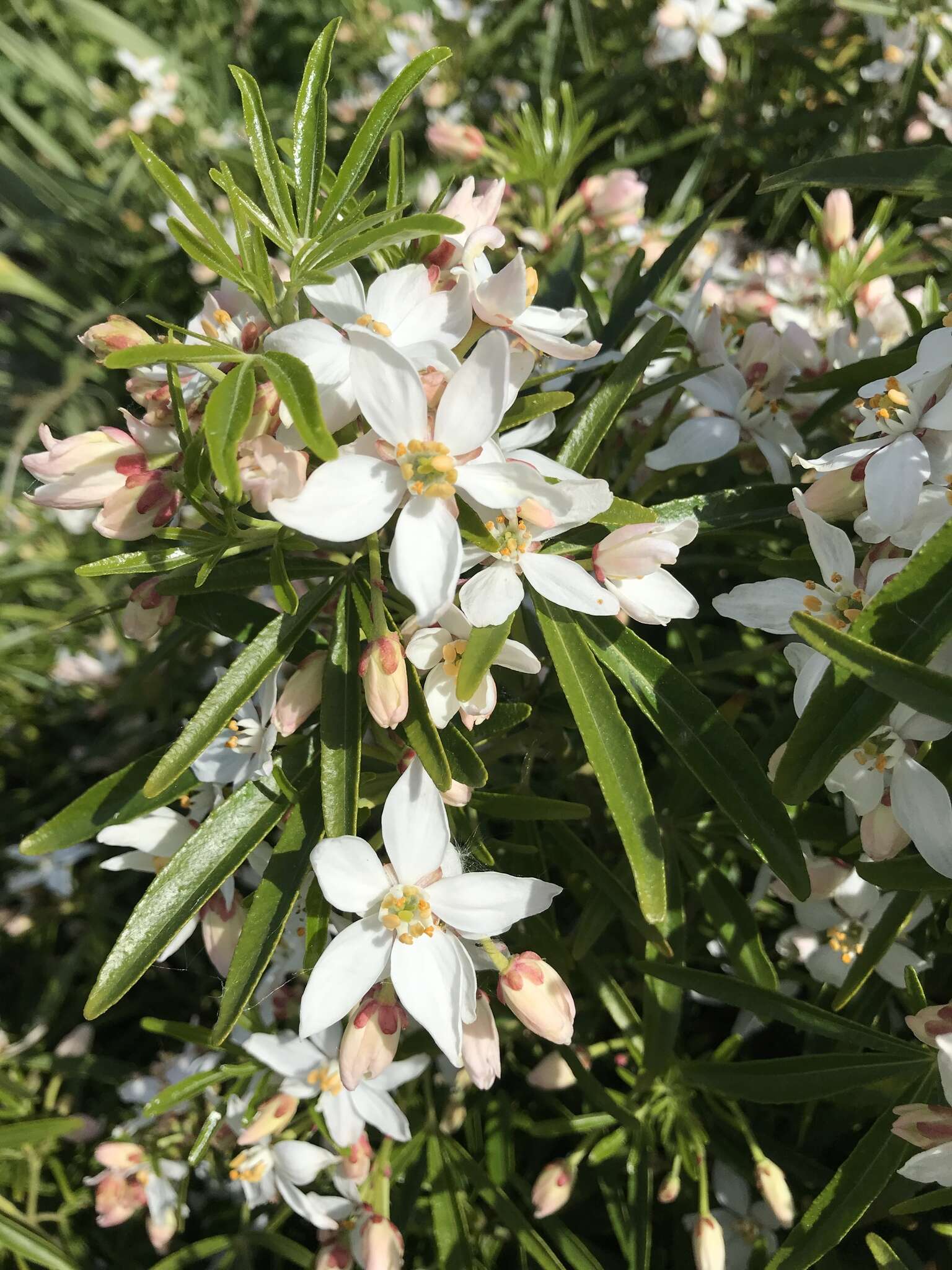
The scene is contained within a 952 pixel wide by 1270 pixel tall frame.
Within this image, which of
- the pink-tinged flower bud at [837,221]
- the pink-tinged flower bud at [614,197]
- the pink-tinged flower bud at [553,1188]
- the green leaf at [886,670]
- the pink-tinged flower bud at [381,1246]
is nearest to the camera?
the green leaf at [886,670]

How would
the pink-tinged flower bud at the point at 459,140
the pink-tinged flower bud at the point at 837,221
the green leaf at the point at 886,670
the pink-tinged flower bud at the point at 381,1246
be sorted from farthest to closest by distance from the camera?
the pink-tinged flower bud at the point at 459,140 → the pink-tinged flower bud at the point at 837,221 → the pink-tinged flower bud at the point at 381,1246 → the green leaf at the point at 886,670

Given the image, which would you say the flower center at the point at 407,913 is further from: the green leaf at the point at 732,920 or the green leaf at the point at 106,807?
the green leaf at the point at 732,920

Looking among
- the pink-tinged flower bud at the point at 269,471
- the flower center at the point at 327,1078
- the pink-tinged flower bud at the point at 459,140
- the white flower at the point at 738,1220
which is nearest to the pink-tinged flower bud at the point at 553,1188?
the white flower at the point at 738,1220

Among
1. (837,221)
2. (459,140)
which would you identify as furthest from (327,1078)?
(459,140)

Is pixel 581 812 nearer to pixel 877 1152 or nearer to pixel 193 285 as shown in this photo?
pixel 877 1152

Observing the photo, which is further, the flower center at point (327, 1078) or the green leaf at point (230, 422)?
the flower center at point (327, 1078)

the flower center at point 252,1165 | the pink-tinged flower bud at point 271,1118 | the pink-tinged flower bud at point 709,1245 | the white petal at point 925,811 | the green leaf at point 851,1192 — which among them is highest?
the white petal at point 925,811

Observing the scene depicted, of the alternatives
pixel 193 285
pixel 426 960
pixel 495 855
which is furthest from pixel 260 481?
pixel 193 285
